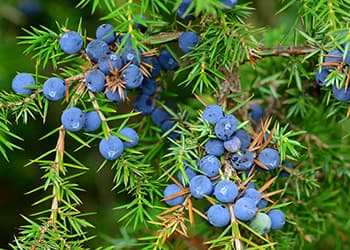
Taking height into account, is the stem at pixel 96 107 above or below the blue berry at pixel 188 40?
below

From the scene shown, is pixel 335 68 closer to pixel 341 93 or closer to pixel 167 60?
pixel 341 93

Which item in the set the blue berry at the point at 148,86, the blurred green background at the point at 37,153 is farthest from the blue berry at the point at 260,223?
the blurred green background at the point at 37,153

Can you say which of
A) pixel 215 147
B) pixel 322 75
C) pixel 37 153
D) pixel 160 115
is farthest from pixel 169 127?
pixel 37 153

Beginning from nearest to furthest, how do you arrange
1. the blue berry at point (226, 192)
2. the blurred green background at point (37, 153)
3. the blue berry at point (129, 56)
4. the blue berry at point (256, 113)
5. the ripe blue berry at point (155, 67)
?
1. the blue berry at point (226, 192)
2. the blue berry at point (129, 56)
3. the ripe blue berry at point (155, 67)
4. the blue berry at point (256, 113)
5. the blurred green background at point (37, 153)

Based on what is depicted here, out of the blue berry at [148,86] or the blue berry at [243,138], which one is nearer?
the blue berry at [243,138]

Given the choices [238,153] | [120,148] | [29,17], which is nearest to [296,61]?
[238,153]

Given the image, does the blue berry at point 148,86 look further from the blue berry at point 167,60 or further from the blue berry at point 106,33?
the blue berry at point 106,33

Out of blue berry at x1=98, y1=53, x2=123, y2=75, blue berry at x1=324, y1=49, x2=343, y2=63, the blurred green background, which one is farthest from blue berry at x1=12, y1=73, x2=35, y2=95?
the blurred green background
